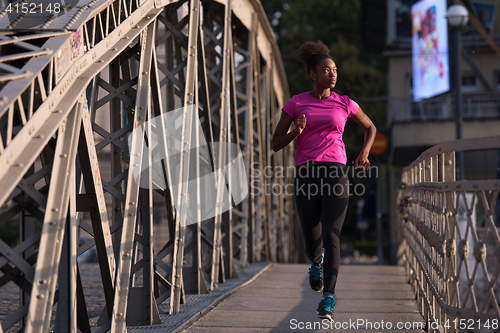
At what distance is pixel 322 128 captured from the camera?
4484 mm

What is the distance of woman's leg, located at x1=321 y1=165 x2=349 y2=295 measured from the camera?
14.4 ft

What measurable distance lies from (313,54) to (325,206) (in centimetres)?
111

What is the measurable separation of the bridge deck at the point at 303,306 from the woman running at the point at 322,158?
72 centimetres

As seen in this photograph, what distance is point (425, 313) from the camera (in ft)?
17.3

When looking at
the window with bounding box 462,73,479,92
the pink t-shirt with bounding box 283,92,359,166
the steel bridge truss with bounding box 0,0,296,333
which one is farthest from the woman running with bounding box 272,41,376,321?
the window with bounding box 462,73,479,92

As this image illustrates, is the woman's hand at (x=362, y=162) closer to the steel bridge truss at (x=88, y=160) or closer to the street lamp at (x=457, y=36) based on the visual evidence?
the steel bridge truss at (x=88, y=160)

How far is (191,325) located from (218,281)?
279 centimetres

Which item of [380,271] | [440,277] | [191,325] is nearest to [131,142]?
[191,325]

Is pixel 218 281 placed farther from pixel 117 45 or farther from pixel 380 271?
pixel 117 45

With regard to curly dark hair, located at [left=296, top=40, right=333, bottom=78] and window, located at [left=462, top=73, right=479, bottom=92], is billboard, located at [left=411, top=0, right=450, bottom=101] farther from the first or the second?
curly dark hair, located at [left=296, top=40, right=333, bottom=78]

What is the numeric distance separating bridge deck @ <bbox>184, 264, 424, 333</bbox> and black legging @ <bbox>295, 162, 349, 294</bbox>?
64 cm

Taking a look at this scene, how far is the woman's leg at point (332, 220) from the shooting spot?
440cm

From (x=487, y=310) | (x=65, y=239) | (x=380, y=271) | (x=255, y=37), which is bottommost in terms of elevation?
(x=380, y=271)

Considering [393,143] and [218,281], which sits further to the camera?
[393,143]
